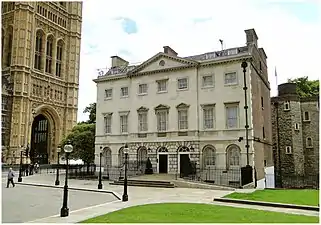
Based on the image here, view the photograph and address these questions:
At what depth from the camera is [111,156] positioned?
3238 cm

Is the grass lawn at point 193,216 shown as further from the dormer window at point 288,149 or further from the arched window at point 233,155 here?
the dormer window at point 288,149

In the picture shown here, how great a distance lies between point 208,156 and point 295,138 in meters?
14.4

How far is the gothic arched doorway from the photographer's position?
65131 millimetres

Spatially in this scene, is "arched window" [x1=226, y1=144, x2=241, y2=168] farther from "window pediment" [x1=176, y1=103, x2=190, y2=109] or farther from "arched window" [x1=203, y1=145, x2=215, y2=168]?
"window pediment" [x1=176, y1=103, x2=190, y2=109]

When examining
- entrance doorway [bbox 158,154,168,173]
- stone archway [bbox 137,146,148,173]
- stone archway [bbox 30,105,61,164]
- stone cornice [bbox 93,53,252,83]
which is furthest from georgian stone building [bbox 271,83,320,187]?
stone archway [bbox 30,105,61,164]

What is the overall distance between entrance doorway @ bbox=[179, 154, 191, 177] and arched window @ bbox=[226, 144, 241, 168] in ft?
10.7

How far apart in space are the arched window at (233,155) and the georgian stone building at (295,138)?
12.7m

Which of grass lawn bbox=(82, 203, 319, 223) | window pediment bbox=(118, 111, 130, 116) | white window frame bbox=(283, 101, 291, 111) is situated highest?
white window frame bbox=(283, 101, 291, 111)

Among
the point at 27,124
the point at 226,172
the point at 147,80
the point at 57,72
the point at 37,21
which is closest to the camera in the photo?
the point at 226,172

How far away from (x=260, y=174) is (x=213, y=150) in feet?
14.8

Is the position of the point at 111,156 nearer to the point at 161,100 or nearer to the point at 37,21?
the point at 161,100

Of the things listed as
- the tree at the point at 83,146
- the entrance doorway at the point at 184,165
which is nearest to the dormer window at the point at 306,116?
the entrance doorway at the point at 184,165

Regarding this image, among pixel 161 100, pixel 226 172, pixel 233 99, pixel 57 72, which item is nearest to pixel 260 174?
pixel 226 172

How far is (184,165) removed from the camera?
91.6 ft
